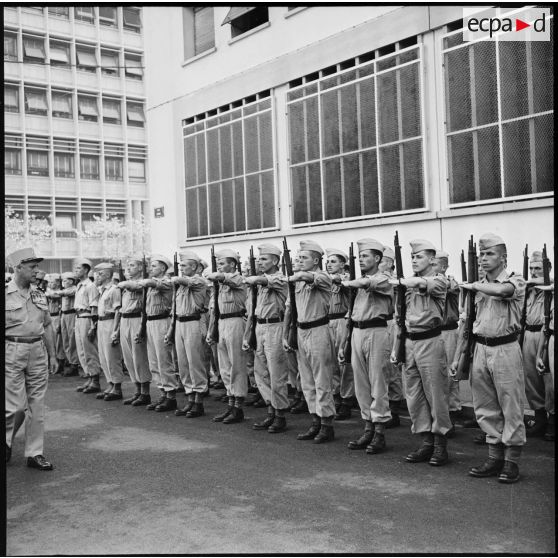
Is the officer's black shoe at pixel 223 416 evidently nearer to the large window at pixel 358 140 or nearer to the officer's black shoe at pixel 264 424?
the officer's black shoe at pixel 264 424

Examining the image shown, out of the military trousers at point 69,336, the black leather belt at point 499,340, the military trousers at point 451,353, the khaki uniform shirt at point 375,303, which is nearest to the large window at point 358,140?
the military trousers at point 451,353

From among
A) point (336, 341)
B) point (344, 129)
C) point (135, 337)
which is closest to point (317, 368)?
point (336, 341)

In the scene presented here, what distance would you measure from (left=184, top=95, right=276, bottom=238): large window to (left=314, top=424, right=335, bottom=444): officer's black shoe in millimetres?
5824

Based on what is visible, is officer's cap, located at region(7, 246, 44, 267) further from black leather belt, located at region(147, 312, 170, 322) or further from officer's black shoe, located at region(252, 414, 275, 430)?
black leather belt, located at region(147, 312, 170, 322)

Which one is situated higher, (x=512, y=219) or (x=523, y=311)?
(x=512, y=219)

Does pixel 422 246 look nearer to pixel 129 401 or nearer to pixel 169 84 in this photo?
pixel 129 401

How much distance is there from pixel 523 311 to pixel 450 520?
11.2ft

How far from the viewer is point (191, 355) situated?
8.87m

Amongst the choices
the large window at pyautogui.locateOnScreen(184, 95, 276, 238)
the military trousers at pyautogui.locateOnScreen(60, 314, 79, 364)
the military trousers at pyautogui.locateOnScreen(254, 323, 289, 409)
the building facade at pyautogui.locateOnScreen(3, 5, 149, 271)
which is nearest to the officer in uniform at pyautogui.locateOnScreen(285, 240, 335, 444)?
the military trousers at pyautogui.locateOnScreen(254, 323, 289, 409)

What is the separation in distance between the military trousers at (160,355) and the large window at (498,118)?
416 cm

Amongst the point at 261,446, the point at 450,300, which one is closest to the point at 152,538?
the point at 261,446

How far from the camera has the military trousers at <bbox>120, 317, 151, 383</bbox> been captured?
A: 9.73 m

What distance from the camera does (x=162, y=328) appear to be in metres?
9.37

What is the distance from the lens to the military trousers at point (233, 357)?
831 centimetres
